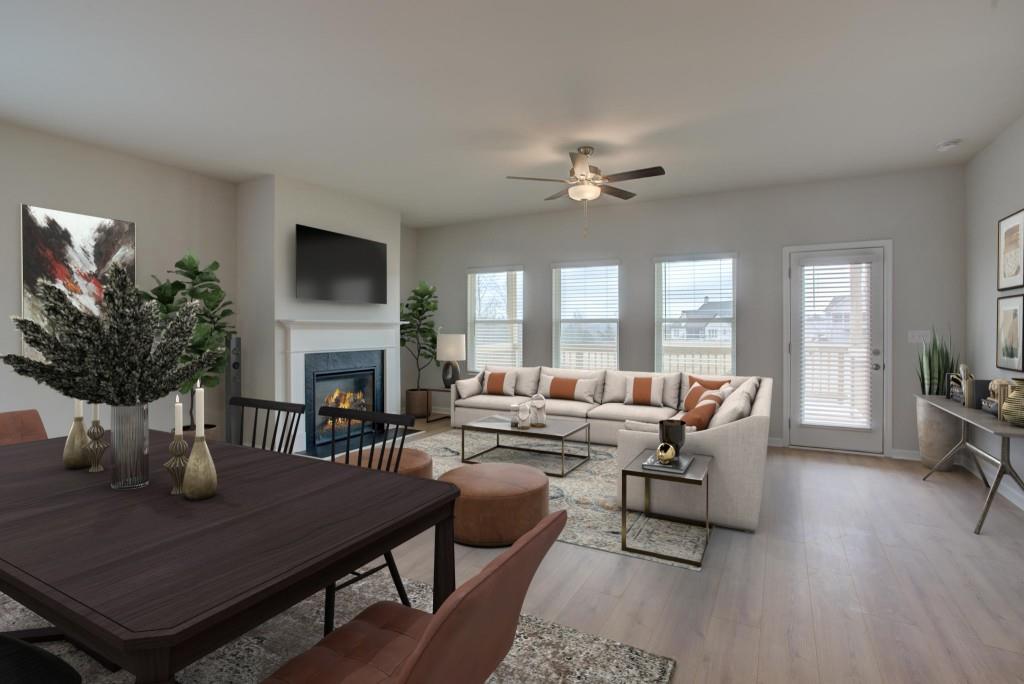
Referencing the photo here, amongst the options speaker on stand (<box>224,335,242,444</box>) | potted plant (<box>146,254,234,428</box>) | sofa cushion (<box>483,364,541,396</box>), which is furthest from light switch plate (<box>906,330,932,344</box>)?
speaker on stand (<box>224,335,242,444</box>)

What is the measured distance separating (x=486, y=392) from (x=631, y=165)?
127 inches

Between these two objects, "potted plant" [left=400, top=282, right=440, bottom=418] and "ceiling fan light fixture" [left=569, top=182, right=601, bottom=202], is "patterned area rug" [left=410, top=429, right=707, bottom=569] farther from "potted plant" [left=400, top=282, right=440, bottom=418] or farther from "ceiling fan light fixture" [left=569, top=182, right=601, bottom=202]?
"ceiling fan light fixture" [left=569, top=182, right=601, bottom=202]

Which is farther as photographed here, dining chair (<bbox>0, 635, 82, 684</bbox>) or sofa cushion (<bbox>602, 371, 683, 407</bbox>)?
sofa cushion (<bbox>602, 371, 683, 407</bbox>)

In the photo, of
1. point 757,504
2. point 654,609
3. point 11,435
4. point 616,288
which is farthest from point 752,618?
point 616,288

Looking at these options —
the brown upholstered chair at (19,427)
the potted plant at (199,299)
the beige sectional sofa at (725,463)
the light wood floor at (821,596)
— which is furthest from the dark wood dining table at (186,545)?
the potted plant at (199,299)

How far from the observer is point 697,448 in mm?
3207

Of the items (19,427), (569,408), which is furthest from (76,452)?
(569,408)

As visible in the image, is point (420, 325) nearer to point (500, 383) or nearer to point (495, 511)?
point (500, 383)

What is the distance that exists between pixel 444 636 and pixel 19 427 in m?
2.90

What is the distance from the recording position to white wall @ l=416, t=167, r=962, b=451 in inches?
190

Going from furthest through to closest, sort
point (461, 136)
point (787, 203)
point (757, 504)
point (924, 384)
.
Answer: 1. point (787, 203)
2. point (924, 384)
3. point (461, 136)
4. point (757, 504)

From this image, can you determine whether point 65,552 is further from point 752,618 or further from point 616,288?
point 616,288

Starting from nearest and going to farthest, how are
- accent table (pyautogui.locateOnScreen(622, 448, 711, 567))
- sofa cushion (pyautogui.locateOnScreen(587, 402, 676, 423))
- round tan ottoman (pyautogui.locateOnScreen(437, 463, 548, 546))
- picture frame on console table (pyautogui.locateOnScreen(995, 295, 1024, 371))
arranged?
accent table (pyautogui.locateOnScreen(622, 448, 711, 567)) < round tan ottoman (pyautogui.locateOnScreen(437, 463, 548, 546)) < picture frame on console table (pyautogui.locateOnScreen(995, 295, 1024, 371)) < sofa cushion (pyautogui.locateOnScreen(587, 402, 676, 423))

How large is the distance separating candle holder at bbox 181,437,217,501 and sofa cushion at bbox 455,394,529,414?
4.46 meters
